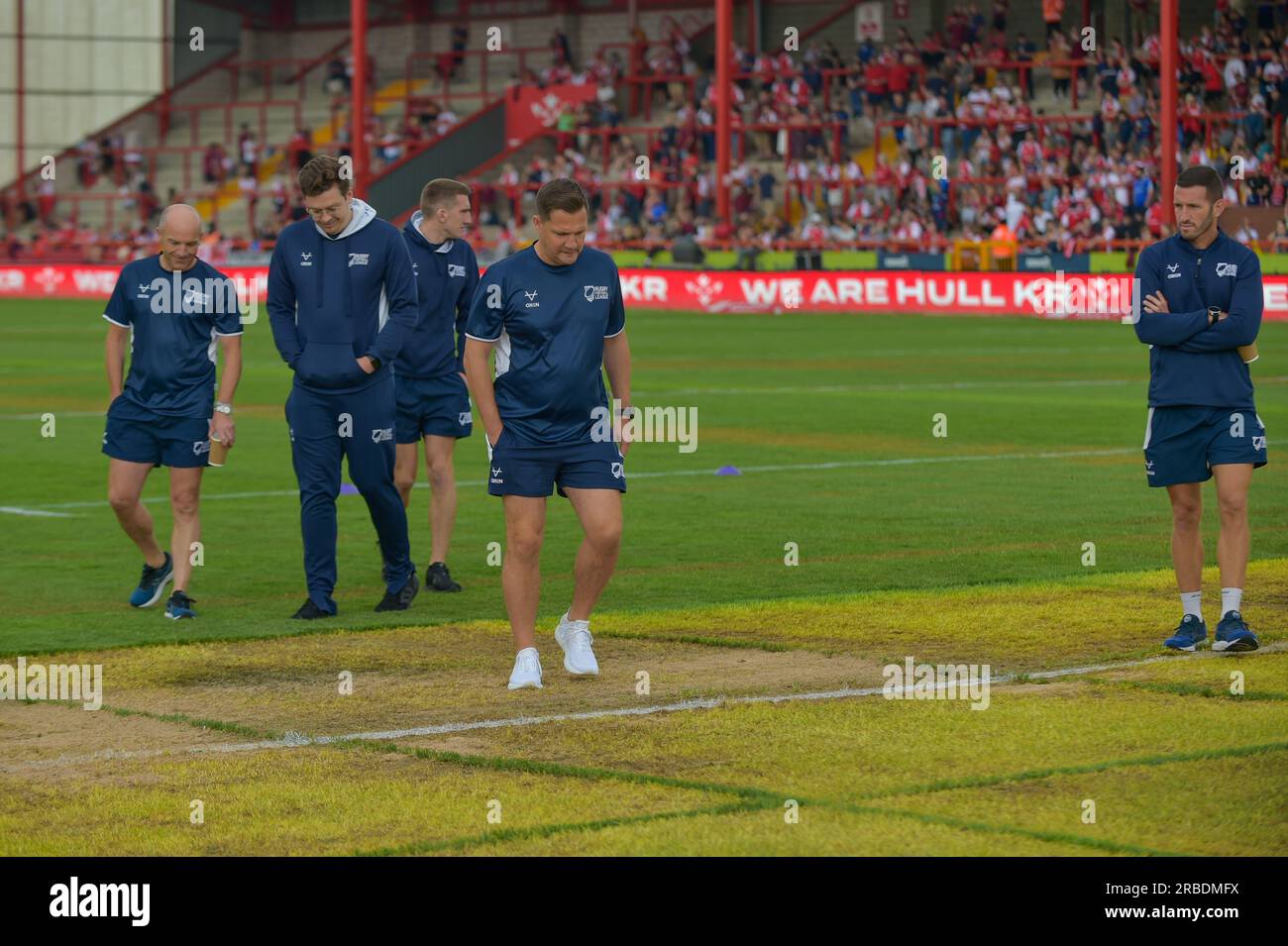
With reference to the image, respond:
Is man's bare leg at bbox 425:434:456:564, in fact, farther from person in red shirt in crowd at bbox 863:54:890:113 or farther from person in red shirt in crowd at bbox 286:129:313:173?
person in red shirt in crowd at bbox 286:129:313:173

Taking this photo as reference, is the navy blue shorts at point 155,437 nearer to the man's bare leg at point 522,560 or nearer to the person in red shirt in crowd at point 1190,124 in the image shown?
the man's bare leg at point 522,560

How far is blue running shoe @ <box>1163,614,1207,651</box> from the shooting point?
10.2m

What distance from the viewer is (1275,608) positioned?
11438mm

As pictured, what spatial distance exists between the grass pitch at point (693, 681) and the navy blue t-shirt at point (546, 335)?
45.3 inches

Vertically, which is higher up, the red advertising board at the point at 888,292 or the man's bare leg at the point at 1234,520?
the red advertising board at the point at 888,292

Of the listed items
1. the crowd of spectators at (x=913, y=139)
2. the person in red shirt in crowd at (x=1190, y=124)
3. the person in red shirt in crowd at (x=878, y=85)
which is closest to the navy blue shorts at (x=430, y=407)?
the crowd of spectators at (x=913, y=139)

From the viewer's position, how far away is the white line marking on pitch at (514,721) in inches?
327

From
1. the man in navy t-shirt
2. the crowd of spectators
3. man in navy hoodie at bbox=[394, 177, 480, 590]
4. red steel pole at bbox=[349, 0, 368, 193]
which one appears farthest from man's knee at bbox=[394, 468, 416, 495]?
red steel pole at bbox=[349, 0, 368, 193]

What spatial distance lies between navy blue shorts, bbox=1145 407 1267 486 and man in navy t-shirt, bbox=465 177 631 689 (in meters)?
2.52

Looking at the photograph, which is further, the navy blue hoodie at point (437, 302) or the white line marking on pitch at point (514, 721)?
the navy blue hoodie at point (437, 302)

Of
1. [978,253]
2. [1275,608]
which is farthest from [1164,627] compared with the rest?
[978,253]

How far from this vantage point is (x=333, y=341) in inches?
457

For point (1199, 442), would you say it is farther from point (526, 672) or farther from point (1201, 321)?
point (526, 672)

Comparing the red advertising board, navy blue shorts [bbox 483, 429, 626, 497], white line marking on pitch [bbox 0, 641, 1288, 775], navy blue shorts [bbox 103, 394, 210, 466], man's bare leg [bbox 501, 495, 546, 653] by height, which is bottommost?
white line marking on pitch [bbox 0, 641, 1288, 775]
